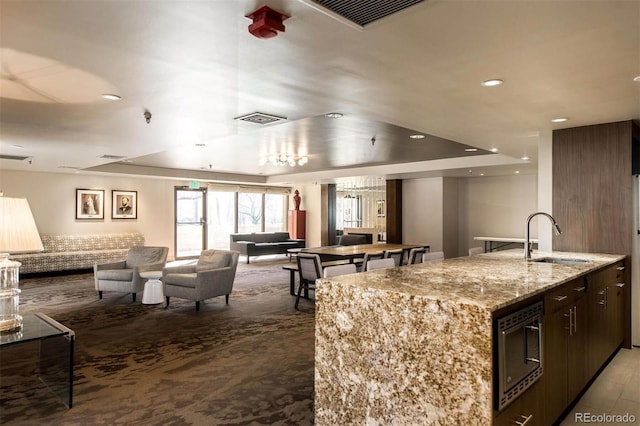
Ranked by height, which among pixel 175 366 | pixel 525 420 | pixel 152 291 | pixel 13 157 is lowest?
pixel 175 366

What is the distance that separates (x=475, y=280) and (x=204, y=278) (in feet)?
13.9

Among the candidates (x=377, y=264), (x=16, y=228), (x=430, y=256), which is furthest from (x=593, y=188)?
(x=16, y=228)

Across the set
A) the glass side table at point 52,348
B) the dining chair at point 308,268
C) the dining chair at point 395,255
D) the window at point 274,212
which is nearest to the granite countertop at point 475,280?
the glass side table at point 52,348

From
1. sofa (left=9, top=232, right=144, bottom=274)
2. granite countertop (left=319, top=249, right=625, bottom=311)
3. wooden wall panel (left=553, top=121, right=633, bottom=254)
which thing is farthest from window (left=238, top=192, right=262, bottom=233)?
granite countertop (left=319, top=249, right=625, bottom=311)

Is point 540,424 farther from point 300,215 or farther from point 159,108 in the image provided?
point 300,215

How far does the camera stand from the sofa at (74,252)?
8.80 m

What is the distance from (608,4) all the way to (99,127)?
471 cm

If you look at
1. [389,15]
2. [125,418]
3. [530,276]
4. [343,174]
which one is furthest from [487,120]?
[343,174]

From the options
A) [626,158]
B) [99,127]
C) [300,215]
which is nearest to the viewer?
[626,158]

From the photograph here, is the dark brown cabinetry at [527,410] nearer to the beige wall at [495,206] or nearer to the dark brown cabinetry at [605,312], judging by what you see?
the dark brown cabinetry at [605,312]

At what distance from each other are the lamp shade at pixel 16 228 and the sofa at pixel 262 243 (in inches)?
328

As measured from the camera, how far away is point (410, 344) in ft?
6.74

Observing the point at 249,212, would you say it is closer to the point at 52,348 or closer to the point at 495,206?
the point at 495,206

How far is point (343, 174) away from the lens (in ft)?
33.7
